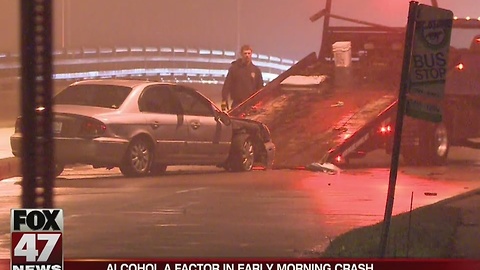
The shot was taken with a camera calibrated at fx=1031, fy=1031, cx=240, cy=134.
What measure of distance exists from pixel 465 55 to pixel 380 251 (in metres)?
1.38

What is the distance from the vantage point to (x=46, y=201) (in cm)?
456

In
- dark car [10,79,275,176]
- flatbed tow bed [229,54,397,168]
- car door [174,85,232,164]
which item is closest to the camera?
dark car [10,79,275,176]

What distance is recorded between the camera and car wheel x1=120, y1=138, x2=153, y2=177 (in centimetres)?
508

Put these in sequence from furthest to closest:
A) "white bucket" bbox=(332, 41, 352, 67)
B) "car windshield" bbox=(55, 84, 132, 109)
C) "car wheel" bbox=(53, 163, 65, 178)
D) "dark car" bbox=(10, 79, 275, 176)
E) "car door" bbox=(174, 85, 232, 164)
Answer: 1. "white bucket" bbox=(332, 41, 352, 67)
2. "car door" bbox=(174, 85, 232, 164)
3. "dark car" bbox=(10, 79, 275, 176)
4. "car windshield" bbox=(55, 84, 132, 109)
5. "car wheel" bbox=(53, 163, 65, 178)

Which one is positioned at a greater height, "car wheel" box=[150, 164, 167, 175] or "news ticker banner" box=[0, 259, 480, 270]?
"car wheel" box=[150, 164, 167, 175]

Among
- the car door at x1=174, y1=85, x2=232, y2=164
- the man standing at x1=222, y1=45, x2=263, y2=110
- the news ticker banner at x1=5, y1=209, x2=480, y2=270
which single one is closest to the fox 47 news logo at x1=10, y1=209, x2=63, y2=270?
the news ticker banner at x1=5, y1=209, x2=480, y2=270

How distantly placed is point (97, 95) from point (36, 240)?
82cm

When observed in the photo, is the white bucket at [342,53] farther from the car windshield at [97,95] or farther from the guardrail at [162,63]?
the car windshield at [97,95]

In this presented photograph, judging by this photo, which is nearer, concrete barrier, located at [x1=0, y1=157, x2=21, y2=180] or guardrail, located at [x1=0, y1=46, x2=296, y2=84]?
concrete barrier, located at [x1=0, y1=157, x2=21, y2=180]

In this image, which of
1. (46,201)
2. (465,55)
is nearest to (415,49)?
(465,55)

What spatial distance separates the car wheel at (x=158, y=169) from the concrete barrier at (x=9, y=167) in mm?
726

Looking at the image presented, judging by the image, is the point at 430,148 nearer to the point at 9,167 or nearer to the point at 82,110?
the point at 82,110

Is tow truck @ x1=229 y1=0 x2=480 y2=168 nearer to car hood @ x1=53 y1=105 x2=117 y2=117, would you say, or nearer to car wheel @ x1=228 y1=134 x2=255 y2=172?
car wheel @ x1=228 y1=134 x2=255 y2=172

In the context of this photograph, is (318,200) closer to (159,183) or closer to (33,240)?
(159,183)
